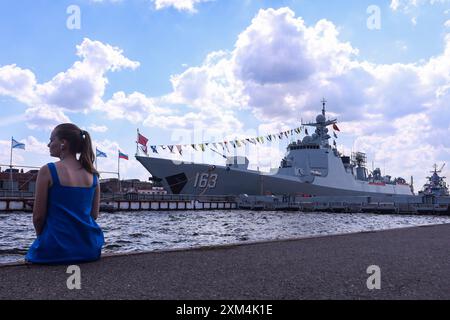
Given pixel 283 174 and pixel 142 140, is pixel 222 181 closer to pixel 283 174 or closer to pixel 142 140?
pixel 283 174

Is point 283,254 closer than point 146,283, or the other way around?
point 146,283

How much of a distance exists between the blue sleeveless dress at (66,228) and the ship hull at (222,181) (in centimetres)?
4945

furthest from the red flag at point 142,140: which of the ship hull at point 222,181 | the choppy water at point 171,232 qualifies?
the choppy water at point 171,232

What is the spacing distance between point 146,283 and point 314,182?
189ft

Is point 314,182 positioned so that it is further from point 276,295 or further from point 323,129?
point 276,295

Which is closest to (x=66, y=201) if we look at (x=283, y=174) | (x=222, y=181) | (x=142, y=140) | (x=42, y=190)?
(x=42, y=190)

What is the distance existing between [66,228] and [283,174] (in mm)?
56845

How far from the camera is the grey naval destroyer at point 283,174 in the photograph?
56.7 m

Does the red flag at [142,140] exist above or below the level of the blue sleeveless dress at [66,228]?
above

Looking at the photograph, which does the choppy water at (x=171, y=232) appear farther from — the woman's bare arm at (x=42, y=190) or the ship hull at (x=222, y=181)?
the ship hull at (x=222, y=181)

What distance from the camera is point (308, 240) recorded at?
33.6 feet

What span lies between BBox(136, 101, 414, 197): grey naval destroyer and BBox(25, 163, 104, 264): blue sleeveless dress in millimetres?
49377
